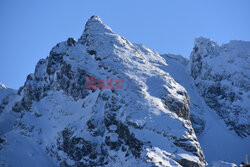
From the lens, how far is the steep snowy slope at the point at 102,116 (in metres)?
42.4

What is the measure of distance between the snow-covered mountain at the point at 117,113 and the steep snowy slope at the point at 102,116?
0.17 meters

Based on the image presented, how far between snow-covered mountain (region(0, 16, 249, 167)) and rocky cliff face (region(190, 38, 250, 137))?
0.96ft

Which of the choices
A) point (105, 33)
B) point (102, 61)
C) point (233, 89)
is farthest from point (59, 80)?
point (233, 89)

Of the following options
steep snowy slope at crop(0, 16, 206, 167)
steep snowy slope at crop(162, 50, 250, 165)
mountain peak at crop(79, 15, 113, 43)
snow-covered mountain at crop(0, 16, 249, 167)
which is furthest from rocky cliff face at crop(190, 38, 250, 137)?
mountain peak at crop(79, 15, 113, 43)

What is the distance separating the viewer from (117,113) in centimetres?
4831

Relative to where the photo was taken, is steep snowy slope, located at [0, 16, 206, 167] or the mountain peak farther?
the mountain peak

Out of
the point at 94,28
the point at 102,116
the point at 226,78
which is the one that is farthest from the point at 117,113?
the point at 226,78

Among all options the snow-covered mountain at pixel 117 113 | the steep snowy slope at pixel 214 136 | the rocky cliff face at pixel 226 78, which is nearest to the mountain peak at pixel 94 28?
the snow-covered mountain at pixel 117 113

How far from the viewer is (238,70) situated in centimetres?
7731

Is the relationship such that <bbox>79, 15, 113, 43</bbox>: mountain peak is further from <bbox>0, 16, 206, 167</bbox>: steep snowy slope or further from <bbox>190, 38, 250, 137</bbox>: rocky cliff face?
<bbox>190, 38, 250, 137</bbox>: rocky cliff face

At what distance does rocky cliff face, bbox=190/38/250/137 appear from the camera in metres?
68.1

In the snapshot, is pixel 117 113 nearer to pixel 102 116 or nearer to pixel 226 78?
pixel 102 116

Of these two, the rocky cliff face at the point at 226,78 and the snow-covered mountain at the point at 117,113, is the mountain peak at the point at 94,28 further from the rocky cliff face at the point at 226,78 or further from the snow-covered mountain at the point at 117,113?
the rocky cliff face at the point at 226,78

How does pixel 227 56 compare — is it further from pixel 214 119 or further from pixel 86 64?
pixel 86 64
